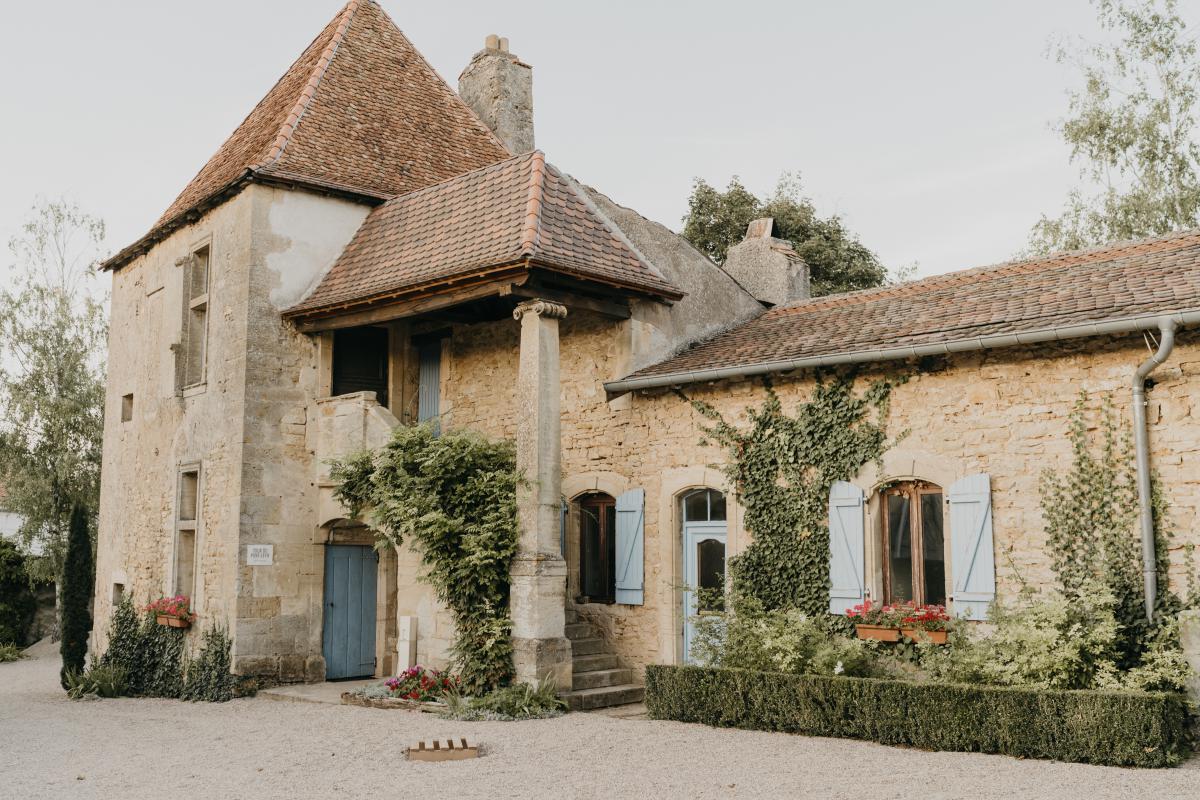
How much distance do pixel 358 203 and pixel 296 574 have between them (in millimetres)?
4705

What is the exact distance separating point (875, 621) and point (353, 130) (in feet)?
30.8

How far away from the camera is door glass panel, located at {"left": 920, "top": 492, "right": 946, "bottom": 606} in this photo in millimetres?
9867

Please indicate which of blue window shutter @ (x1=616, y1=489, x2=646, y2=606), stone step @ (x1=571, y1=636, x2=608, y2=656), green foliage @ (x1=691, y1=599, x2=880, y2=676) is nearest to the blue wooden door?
stone step @ (x1=571, y1=636, x2=608, y2=656)

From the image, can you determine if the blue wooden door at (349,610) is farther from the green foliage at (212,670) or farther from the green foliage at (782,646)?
the green foliage at (782,646)

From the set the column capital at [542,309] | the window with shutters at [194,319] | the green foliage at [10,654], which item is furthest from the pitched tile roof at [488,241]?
the green foliage at [10,654]

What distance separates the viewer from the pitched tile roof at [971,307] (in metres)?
9.28

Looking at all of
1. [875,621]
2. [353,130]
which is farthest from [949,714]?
[353,130]

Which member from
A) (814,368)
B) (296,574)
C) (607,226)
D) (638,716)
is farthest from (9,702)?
(814,368)

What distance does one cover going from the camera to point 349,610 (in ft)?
43.8

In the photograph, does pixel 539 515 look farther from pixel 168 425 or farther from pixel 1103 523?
pixel 168 425

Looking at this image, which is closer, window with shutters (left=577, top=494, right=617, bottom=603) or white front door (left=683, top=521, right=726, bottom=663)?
white front door (left=683, top=521, right=726, bottom=663)

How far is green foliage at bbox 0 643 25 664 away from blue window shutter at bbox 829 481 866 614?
1914cm

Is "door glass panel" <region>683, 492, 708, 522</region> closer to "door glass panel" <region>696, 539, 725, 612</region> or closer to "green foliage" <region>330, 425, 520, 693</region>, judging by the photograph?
"door glass panel" <region>696, 539, 725, 612</region>

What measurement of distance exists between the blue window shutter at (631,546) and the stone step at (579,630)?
48 centimetres
